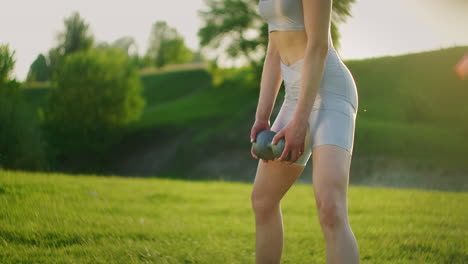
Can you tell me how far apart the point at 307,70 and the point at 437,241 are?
3820 mm

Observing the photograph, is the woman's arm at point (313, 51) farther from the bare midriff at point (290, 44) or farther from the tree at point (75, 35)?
the tree at point (75, 35)

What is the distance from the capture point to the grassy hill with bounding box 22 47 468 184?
26223mm

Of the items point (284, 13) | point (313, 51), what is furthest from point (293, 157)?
point (284, 13)

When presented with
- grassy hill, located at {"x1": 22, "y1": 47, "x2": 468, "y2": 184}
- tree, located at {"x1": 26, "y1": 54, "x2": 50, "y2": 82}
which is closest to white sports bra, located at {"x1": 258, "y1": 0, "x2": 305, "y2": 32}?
tree, located at {"x1": 26, "y1": 54, "x2": 50, "y2": 82}

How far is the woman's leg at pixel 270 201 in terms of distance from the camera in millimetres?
3311

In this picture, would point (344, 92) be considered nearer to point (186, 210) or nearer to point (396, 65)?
point (186, 210)

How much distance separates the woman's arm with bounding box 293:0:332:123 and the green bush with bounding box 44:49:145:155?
116ft

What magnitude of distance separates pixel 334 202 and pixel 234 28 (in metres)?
38.7

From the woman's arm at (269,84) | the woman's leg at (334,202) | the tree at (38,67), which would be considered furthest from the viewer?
the tree at (38,67)

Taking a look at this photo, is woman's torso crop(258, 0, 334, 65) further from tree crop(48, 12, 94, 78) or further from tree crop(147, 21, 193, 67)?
tree crop(147, 21, 193, 67)

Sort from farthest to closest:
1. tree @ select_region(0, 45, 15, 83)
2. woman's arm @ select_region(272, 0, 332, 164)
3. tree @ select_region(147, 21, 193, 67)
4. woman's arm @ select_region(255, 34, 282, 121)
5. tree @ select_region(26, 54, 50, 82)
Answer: tree @ select_region(147, 21, 193, 67), tree @ select_region(26, 54, 50, 82), tree @ select_region(0, 45, 15, 83), woman's arm @ select_region(255, 34, 282, 121), woman's arm @ select_region(272, 0, 332, 164)

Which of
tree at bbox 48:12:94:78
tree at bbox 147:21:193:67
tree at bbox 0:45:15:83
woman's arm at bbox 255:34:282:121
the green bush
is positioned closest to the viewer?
woman's arm at bbox 255:34:282:121

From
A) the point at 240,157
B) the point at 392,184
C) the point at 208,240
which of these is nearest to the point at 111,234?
the point at 208,240

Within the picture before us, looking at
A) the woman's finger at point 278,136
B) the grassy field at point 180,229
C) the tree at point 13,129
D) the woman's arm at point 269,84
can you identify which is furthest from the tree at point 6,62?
the woman's finger at point 278,136
